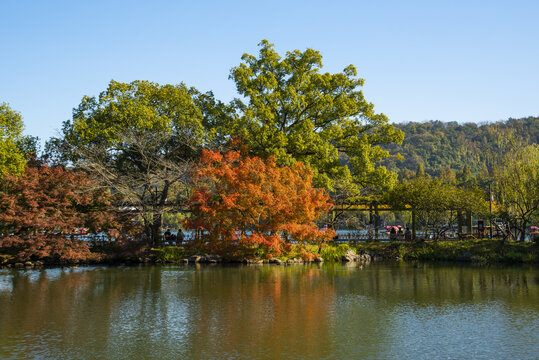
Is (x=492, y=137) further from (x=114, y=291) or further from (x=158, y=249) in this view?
(x=114, y=291)

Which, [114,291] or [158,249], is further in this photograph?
[158,249]

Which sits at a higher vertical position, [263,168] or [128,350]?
[263,168]

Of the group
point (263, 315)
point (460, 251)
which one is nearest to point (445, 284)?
point (263, 315)

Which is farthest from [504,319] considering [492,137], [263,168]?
[492,137]

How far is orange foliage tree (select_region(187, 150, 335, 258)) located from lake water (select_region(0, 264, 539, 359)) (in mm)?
4663

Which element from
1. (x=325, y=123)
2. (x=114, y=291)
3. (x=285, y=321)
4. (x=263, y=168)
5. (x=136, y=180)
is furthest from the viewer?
(x=325, y=123)

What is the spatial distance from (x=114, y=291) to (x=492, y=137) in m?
140

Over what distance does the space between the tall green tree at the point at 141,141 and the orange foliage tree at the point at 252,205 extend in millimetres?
2989

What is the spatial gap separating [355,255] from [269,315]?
64.5 ft

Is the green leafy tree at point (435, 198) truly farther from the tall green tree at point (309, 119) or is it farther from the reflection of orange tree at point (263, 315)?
the reflection of orange tree at point (263, 315)

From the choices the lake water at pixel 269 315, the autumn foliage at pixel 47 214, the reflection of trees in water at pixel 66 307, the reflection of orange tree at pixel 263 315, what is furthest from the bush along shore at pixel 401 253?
the reflection of orange tree at pixel 263 315

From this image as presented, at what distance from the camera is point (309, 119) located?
35.4m

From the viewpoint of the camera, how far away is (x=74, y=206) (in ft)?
105

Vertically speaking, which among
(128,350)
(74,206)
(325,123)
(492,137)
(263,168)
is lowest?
(128,350)
